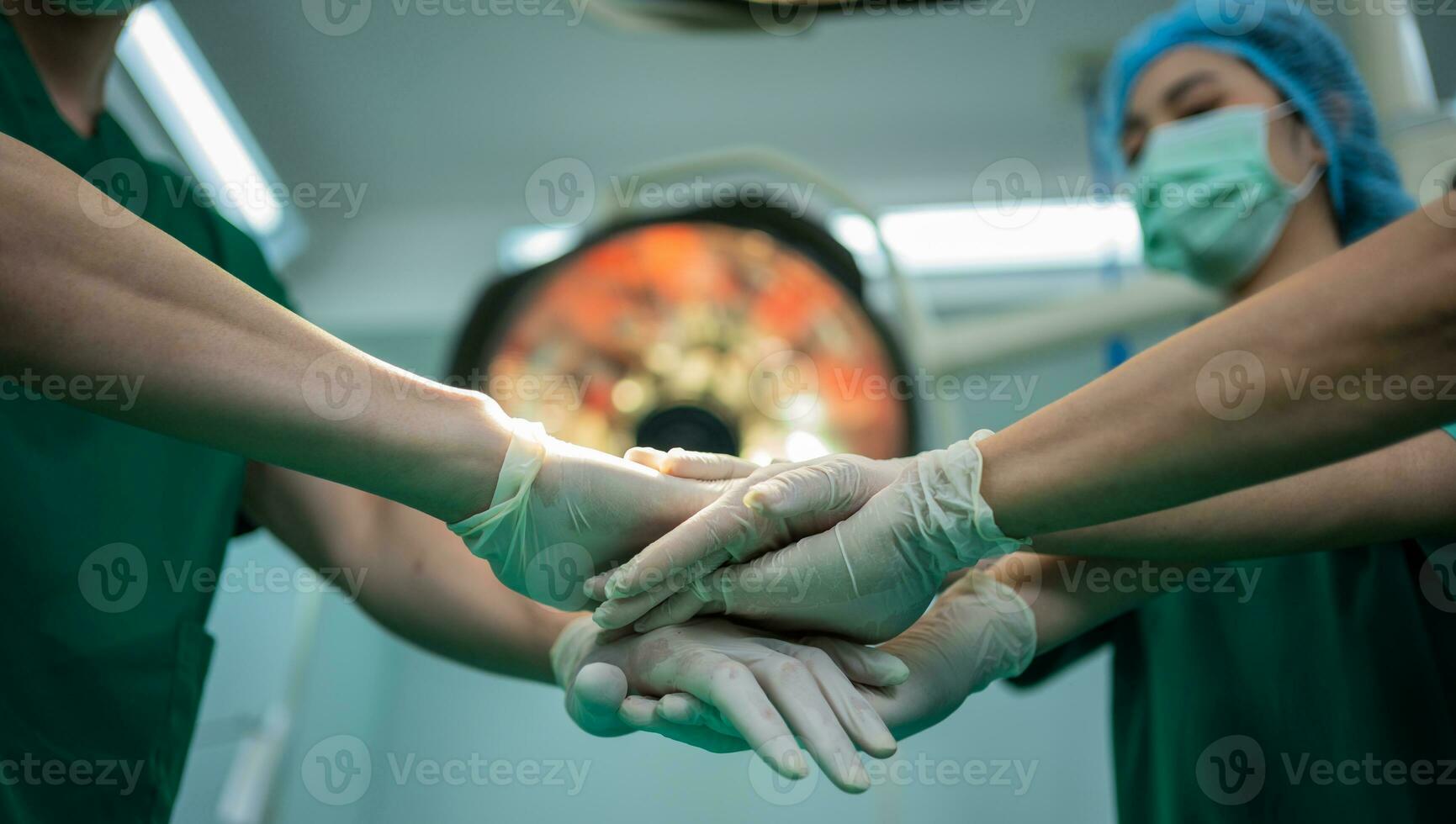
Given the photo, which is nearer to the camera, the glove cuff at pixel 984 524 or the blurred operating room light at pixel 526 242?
the glove cuff at pixel 984 524

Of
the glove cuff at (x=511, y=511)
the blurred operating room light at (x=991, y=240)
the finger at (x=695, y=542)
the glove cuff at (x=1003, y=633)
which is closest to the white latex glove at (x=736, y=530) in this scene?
the finger at (x=695, y=542)

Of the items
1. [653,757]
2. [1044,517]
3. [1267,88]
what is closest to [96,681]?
[1044,517]

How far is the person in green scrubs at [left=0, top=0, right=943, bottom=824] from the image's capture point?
913 mm

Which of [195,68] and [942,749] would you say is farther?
[195,68]

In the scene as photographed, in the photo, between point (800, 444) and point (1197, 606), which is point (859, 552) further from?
point (800, 444)

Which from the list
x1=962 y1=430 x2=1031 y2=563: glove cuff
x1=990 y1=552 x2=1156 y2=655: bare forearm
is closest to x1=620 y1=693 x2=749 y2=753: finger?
x1=962 y1=430 x2=1031 y2=563: glove cuff

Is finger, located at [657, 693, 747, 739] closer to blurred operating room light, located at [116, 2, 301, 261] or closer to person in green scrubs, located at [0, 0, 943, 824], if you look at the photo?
person in green scrubs, located at [0, 0, 943, 824]

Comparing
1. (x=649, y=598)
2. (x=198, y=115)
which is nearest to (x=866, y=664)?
(x=649, y=598)

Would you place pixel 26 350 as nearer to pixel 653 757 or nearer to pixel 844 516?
pixel 844 516

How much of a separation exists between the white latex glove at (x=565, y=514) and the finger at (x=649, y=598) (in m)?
0.07

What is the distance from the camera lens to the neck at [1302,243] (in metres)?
1.69

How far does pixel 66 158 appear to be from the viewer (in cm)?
131

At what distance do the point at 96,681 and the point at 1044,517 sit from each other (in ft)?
3.44

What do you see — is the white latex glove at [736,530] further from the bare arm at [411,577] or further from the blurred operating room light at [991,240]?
the blurred operating room light at [991,240]
